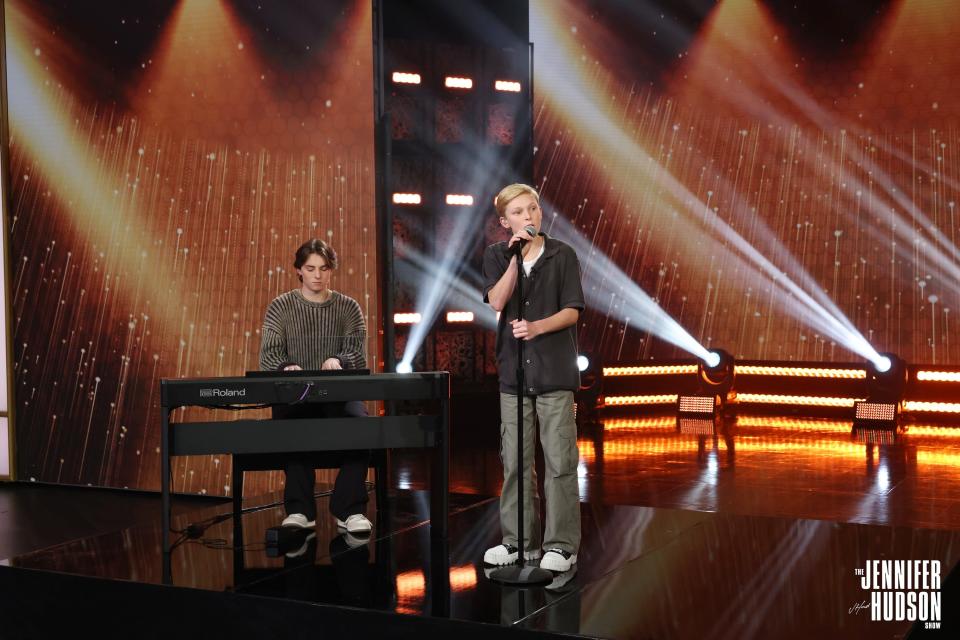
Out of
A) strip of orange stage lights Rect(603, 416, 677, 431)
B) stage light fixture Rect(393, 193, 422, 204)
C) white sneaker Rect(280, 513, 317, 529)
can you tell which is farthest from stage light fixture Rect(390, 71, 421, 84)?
white sneaker Rect(280, 513, 317, 529)

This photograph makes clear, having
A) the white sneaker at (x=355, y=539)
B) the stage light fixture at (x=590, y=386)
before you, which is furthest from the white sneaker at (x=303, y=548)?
the stage light fixture at (x=590, y=386)

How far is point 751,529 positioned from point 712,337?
6.18 meters

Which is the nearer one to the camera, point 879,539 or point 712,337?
point 879,539

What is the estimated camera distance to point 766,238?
9.61 m

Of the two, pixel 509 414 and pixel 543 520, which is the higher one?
pixel 509 414

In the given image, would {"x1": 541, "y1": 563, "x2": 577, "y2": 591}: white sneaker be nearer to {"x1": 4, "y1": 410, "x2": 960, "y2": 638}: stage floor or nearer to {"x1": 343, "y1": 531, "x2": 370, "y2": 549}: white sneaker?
{"x1": 4, "y1": 410, "x2": 960, "y2": 638}: stage floor

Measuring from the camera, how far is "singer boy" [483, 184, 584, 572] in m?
3.11

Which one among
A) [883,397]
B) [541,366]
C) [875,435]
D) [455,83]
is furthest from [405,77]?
[541,366]

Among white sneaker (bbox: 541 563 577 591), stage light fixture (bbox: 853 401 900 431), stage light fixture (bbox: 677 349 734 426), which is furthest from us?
stage light fixture (bbox: 677 349 734 426)

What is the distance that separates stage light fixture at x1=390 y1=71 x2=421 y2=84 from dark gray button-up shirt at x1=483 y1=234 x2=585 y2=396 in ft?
21.2

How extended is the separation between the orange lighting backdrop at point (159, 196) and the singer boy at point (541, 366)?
2174 mm

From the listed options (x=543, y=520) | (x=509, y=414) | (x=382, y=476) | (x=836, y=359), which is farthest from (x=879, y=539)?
(x=836, y=359)

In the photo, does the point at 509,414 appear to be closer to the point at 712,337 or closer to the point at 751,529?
the point at 751,529

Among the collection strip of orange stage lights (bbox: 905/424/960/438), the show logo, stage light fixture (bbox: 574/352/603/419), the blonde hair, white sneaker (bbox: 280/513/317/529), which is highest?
the blonde hair
